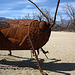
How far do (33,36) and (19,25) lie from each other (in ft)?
2.25

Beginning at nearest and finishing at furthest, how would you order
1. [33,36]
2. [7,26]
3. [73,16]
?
[33,36] → [7,26] → [73,16]

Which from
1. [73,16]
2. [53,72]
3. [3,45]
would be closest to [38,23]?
[3,45]

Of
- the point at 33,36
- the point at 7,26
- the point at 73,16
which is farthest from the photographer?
the point at 73,16

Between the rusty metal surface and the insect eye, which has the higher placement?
the insect eye

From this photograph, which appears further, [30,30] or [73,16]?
[73,16]

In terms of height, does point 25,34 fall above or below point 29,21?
below

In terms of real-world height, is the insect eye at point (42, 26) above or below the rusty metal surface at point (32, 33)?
above

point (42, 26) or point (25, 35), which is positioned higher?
point (42, 26)

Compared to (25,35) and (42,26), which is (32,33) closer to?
(25,35)

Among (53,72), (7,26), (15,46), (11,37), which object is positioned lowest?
(53,72)

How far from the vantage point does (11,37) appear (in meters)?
4.32

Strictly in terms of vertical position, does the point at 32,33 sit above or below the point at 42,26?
below

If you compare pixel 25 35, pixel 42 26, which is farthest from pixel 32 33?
pixel 42 26

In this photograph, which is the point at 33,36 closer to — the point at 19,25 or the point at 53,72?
the point at 19,25
